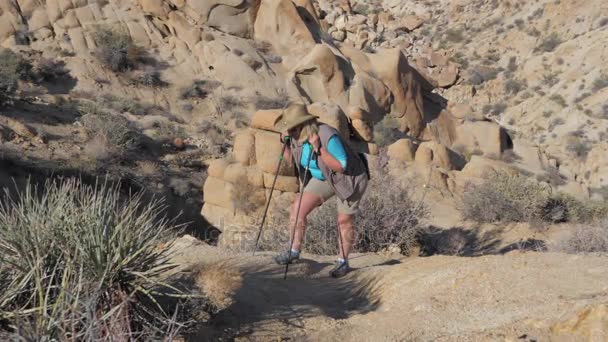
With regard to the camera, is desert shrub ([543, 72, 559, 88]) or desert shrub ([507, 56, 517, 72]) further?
desert shrub ([507, 56, 517, 72])

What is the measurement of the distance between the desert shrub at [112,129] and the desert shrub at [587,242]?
12.6m

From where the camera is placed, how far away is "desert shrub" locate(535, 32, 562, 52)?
106 ft

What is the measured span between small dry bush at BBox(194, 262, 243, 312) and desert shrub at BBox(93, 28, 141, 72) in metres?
18.5

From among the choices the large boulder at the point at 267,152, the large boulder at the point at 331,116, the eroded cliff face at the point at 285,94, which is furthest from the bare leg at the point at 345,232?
the large boulder at the point at 331,116

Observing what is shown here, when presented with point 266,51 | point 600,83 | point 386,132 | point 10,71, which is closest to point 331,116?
point 386,132

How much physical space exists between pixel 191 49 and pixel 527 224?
1669cm

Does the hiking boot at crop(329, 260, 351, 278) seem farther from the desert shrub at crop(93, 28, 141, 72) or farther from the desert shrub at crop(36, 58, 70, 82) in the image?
the desert shrub at crop(93, 28, 141, 72)

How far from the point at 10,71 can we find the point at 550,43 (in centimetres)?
2886

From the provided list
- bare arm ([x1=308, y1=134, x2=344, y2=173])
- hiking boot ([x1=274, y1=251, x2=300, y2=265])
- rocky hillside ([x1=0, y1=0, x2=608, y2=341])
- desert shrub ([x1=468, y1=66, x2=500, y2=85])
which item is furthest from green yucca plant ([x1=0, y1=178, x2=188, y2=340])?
desert shrub ([x1=468, y1=66, x2=500, y2=85])

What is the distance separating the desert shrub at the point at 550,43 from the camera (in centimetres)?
3219

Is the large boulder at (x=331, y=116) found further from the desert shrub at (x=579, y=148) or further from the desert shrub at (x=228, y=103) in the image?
the desert shrub at (x=579, y=148)

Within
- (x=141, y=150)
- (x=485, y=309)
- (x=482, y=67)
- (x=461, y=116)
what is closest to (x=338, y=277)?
(x=485, y=309)

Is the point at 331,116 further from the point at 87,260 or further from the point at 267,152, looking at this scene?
the point at 87,260

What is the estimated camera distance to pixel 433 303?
353 centimetres
